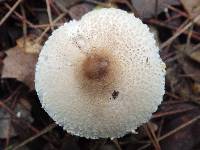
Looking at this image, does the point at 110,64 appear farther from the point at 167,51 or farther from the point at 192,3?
the point at 192,3

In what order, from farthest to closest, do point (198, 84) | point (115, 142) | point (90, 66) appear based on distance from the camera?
point (198, 84) < point (115, 142) < point (90, 66)

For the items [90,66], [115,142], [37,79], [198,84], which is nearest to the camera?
[90,66]

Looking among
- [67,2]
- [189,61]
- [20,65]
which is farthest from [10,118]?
[189,61]

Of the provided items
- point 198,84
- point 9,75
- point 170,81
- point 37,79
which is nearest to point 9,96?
point 9,75

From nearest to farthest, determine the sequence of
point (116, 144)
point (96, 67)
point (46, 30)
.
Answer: point (96, 67) < point (116, 144) < point (46, 30)

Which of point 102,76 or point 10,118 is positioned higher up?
point 102,76

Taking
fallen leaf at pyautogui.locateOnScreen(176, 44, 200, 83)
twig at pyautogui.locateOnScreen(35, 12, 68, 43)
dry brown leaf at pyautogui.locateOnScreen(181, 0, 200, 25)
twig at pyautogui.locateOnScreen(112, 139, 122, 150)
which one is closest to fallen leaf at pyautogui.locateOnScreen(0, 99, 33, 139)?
twig at pyautogui.locateOnScreen(35, 12, 68, 43)

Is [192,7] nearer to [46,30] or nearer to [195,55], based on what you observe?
[195,55]
